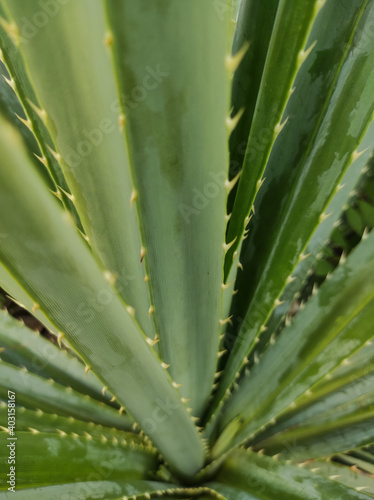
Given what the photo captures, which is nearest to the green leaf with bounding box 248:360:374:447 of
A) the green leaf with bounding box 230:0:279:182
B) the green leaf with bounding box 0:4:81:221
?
the green leaf with bounding box 230:0:279:182

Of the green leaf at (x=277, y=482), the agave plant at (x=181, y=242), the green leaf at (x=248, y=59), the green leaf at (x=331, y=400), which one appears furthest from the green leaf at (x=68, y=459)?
the green leaf at (x=248, y=59)

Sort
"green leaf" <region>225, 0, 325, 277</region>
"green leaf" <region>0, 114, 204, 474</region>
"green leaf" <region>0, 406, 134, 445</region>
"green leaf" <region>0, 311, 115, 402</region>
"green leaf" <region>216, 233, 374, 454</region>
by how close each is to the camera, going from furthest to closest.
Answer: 1. "green leaf" <region>0, 311, 115, 402</region>
2. "green leaf" <region>0, 406, 134, 445</region>
3. "green leaf" <region>216, 233, 374, 454</region>
4. "green leaf" <region>225, 0, 325, 277</region>
5. "green leaf" <region>0, 114, 204, 474</region>

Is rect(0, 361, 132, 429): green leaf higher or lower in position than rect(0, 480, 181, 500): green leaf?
higher

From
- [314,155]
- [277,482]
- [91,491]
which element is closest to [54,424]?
[91,491]

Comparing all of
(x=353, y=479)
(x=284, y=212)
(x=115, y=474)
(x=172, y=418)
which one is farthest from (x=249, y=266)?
(x=353, y=479)

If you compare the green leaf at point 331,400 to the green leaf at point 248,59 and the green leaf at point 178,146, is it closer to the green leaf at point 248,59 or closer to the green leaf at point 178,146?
the green leaf at point 178,146

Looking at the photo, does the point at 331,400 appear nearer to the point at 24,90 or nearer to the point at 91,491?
the point at 91,491

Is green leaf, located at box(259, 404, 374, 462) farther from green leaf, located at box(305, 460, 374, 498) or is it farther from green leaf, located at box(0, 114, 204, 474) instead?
green leaf, located at box(0, 114, 204, 474)

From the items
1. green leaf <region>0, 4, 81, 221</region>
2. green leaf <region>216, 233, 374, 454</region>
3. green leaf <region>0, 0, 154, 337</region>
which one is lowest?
green leaf <region>216, 233, 374, 454</region>
